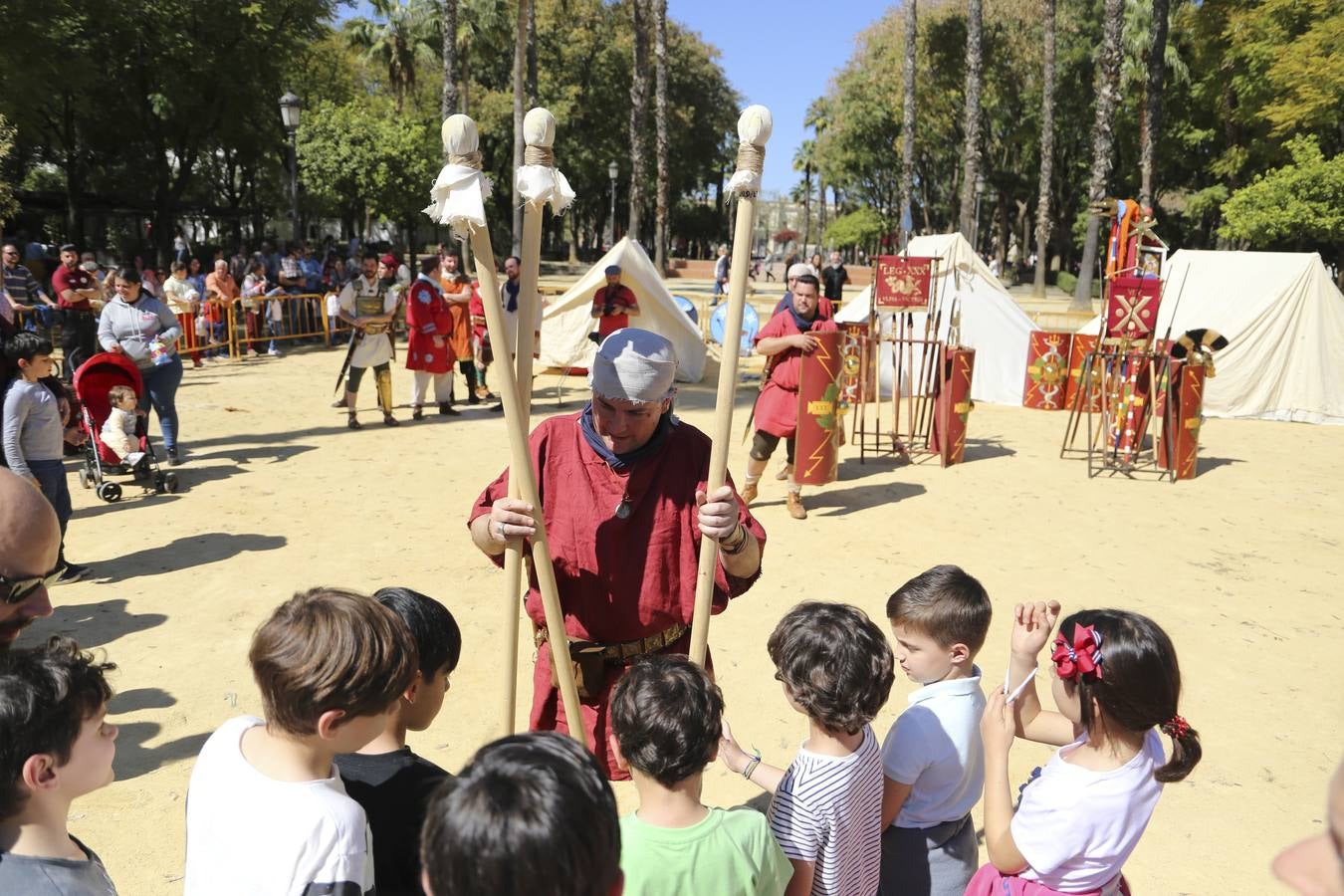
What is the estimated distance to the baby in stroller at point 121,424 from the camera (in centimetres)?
760

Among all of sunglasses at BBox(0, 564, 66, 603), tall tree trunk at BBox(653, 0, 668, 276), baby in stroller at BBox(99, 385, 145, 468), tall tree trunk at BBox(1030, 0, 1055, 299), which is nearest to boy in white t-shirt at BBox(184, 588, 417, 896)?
sunglasses at BBox(0, 564, 66, 603)

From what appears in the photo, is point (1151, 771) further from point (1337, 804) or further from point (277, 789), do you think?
point (277, 789)

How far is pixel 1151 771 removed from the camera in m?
2.07

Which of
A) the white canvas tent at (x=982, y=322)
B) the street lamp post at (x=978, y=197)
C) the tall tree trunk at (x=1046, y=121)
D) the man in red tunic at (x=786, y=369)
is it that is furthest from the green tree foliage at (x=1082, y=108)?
the man in red tunic at (x=786, y=369)

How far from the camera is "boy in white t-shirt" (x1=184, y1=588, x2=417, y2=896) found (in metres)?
1.58

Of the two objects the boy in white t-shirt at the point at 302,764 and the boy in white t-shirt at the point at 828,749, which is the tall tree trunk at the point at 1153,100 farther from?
the boy in white t-shirt at the point at 302,764

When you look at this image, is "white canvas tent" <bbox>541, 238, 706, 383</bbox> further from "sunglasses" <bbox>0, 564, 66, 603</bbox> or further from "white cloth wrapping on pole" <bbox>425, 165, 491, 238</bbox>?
"sunglasses" <bbox>0, 564, 66, 603</bbox>

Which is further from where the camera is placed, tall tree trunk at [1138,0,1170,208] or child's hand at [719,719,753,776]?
tall tree trunk at [1138,0,1170,208]

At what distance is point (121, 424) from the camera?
7.68 m

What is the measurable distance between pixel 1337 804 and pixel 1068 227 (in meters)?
44.8

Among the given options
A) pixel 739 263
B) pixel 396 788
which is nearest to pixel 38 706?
pixel 396 788

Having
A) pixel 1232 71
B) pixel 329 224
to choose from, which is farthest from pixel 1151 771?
pixel 329 224

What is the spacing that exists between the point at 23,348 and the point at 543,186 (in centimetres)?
480

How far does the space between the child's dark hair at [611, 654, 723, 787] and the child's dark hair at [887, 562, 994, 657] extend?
2.70ft
